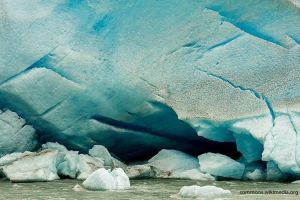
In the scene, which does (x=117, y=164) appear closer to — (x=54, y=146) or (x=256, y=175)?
(x=54, y=146)

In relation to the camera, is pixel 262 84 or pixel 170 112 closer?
pixel 262 84

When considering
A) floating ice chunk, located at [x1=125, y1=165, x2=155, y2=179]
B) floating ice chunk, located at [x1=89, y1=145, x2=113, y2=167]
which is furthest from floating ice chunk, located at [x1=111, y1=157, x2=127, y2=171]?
floating ice chunk, located at [x1=125, y1=165, x2=155, y2=179]

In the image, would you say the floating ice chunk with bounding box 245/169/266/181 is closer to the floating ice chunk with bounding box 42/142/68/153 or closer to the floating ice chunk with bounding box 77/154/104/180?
the floating ice chunk with bounding box 77/154/104/180

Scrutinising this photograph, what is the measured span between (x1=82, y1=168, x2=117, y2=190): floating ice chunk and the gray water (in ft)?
0.39

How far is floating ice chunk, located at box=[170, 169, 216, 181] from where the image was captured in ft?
18.2

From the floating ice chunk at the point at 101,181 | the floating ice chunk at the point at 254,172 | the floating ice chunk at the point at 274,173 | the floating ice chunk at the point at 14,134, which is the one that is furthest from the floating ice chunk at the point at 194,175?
the floating ice chunk at the point at 14,134

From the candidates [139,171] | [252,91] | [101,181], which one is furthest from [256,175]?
[101,181]

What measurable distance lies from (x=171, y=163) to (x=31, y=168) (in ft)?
5.40

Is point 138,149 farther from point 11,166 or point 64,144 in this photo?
point 11,166

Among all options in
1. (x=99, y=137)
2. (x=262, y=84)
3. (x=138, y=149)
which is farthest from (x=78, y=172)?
(x=262, y=84)

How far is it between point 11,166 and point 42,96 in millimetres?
955

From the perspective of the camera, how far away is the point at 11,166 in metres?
5.32

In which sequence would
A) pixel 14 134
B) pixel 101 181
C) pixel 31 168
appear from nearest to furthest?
1. pixel 101 181
2. pixel 31 168
3. pixel 14 134

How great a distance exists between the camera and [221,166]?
219 inches
